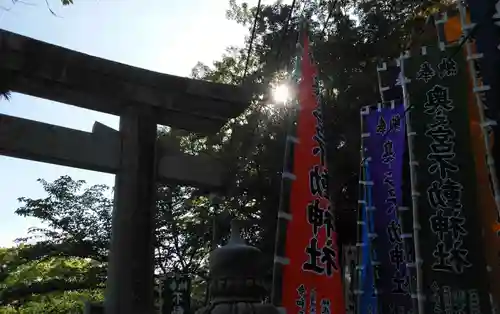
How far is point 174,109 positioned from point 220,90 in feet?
1.94

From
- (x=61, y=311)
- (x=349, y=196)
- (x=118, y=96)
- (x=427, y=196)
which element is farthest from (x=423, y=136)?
(x=61, y=311)

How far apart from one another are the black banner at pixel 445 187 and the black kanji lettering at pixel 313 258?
1085 mm

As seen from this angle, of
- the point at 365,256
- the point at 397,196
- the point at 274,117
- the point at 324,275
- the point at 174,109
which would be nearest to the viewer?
the point at 324,275

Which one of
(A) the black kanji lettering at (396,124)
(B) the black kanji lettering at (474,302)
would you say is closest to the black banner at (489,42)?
(B) the black kanji lettering at (474,302)

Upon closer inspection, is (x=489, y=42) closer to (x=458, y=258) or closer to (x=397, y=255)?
(x=458, y=258)

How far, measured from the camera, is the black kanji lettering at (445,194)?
5.88 metres

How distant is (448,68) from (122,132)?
149 inches

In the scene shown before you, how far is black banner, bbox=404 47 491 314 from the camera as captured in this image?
5621 mm

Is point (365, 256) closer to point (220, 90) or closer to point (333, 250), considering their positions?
→ point (333, 250)

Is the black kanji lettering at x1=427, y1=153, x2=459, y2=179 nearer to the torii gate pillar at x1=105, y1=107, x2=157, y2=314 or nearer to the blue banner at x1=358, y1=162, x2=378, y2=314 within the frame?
the blue banner at x1=358, y1=162, x2=378, y2=314

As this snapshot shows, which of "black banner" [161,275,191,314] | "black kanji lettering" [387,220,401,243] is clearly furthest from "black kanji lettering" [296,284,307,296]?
"black banner" [161,275,191,314]

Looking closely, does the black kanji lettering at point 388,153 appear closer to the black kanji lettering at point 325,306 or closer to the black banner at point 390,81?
the black banner at point 390,81

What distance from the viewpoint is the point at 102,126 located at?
20.8 feet

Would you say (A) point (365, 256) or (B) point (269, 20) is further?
(B) point (269, 20)
